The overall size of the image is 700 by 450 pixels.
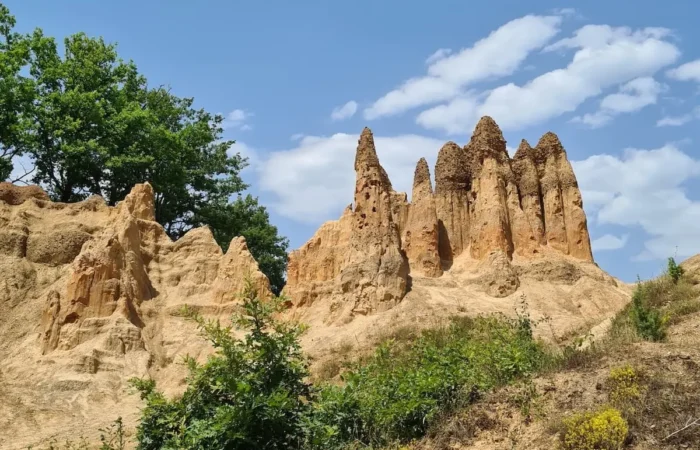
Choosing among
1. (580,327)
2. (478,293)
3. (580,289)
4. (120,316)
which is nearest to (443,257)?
(478,293)

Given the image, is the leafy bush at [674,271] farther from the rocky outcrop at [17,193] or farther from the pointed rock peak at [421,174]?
the rocky outcrop at [17,193]

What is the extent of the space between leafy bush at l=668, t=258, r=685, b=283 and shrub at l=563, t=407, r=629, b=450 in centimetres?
924

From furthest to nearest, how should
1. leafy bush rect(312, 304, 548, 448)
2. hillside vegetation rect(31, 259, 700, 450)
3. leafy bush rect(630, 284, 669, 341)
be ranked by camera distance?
leafy bush rect(630, 284, 669, 341)
leafy bush rect(312, 304, 548, 448)
hillside vegetation rect(31, 259, 700, 450)

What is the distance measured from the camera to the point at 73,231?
28.5m

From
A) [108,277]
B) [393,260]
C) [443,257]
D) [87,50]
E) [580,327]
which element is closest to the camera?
[580,327]

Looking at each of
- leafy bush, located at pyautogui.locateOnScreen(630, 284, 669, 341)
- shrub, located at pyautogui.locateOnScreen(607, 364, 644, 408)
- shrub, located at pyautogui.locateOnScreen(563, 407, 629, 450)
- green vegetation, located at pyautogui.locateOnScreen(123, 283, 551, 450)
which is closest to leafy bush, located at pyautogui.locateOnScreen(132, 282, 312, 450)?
green vegetation, located at pyautogui.locateOnScreen(123, 283, 551, 450)

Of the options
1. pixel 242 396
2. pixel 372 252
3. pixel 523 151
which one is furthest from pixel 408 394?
pixel 523 151

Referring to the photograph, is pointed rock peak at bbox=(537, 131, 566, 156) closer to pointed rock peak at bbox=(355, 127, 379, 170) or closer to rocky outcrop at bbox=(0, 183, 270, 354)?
pointed rock peak at bbox=(355, 127, 379, 170)

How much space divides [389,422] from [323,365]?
13773 mm

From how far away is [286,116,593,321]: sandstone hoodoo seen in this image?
28.7m

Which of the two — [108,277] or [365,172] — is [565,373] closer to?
[108,277]

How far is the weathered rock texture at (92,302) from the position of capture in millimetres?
21094

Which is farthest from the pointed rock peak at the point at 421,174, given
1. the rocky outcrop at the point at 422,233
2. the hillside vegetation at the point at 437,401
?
the hillside vegetation at the point at 437,401

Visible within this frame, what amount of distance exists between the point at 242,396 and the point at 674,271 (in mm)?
11740
